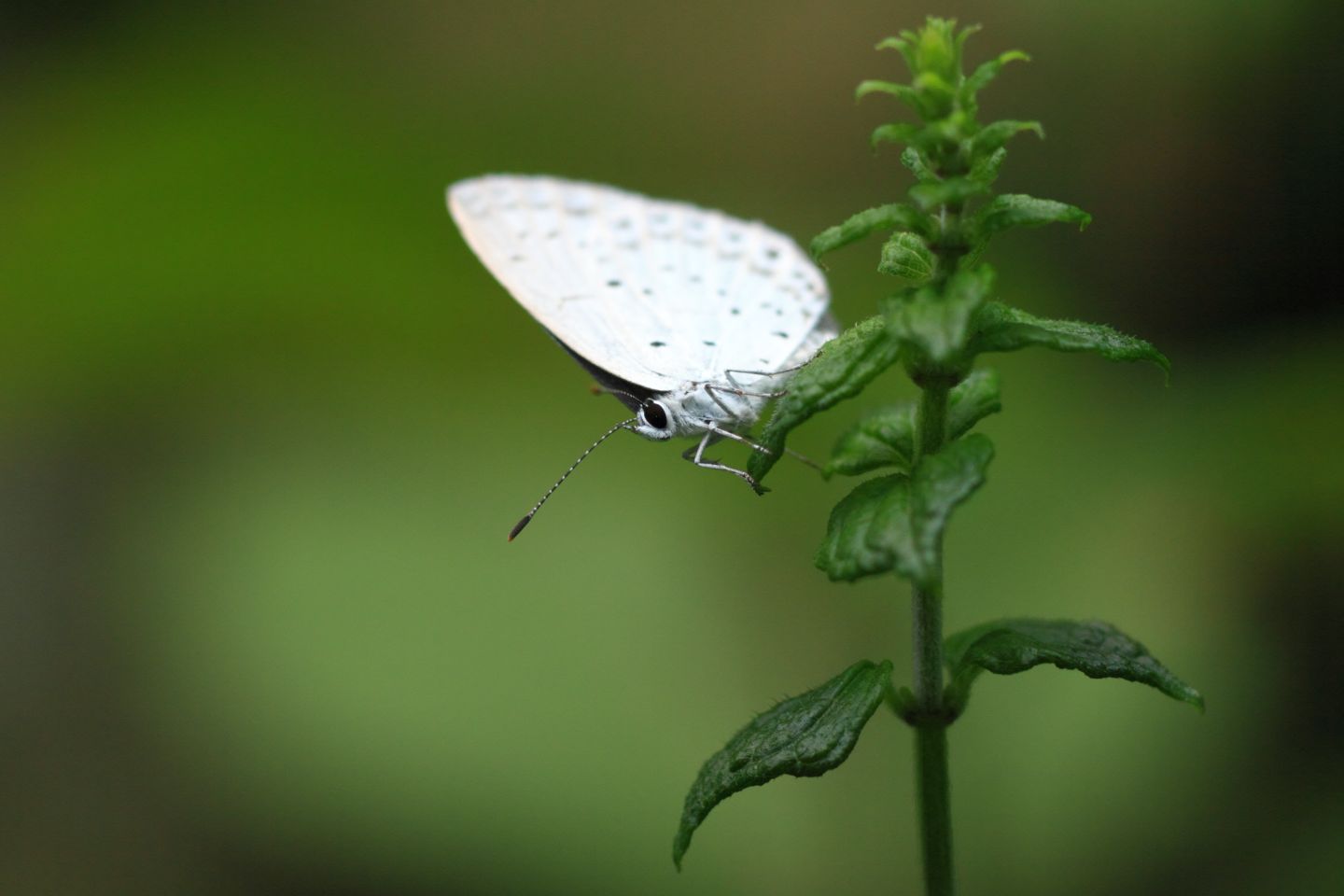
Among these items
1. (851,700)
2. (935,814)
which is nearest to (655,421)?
(851,700)

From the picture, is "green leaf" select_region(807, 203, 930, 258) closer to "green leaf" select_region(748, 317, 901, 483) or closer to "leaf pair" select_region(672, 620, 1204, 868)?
"green leaf" select_region(748, 317, 901, 483)

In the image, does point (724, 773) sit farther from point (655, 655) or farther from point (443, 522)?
point (443, 522)

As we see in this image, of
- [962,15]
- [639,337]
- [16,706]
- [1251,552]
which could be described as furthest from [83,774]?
[962,15]

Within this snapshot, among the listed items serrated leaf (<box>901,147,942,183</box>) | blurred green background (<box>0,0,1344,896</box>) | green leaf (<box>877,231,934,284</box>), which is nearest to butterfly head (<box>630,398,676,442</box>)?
green leaf (<box>877,231,934,284</box>)

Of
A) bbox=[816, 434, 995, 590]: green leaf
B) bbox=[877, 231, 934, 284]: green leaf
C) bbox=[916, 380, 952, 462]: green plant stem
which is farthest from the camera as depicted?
bbox=[877, 231, 934, 284]: green leaf

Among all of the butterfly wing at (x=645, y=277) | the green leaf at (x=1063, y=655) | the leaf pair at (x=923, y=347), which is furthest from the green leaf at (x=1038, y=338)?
the butterfly wing at (x=645, y=277)
